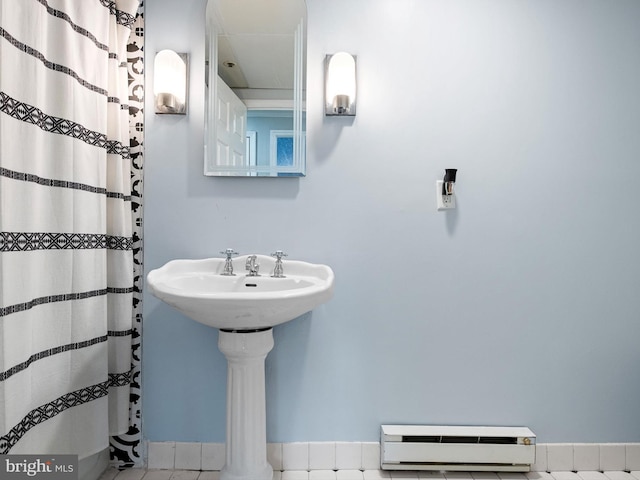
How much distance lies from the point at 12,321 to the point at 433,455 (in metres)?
1.45

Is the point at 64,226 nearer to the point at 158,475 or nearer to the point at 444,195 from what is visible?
the point at 158,475

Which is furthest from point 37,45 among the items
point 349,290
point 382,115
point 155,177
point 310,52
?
point 349,290

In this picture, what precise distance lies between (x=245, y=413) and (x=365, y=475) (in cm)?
58

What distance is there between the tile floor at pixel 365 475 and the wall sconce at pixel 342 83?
4.62ft

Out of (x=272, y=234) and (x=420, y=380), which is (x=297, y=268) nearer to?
(x=272, y=234)

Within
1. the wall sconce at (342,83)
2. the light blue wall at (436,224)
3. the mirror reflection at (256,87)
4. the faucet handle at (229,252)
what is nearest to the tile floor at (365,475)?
the light blue wall at (436,224)

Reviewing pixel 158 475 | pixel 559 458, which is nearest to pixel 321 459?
pixel 158 475

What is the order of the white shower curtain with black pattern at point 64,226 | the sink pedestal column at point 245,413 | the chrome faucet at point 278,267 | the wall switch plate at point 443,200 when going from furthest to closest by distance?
the wall switch plate at point 443,200, the chrome faucet at point 278,267, the sink pedestal column at point 245,413, the white shower curtain with black pattern at point 64,226

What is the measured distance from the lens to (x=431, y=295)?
1522 millimetres

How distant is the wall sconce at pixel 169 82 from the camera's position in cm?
144

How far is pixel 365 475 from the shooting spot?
4.82 ft

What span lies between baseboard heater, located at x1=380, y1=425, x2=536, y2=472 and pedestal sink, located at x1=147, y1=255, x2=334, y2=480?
50cm

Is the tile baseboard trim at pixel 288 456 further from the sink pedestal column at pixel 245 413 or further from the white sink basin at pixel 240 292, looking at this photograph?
the white sink basin at pixel 240 292

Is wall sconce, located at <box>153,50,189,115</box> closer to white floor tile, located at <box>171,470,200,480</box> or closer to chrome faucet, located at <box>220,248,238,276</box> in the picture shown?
chrome faucet, located at <box>220,248,238,276</box>
